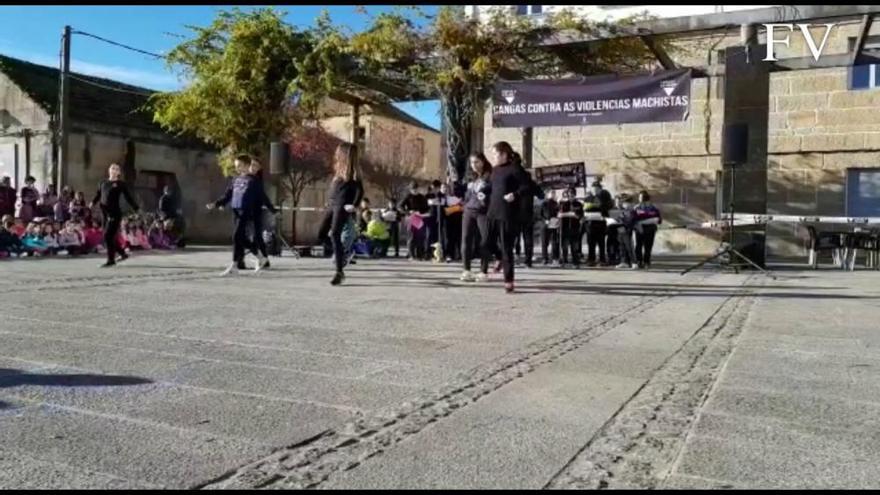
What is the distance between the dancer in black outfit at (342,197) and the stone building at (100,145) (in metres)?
15.3

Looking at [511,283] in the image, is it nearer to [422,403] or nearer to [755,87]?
[422,403]

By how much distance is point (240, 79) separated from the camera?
16656 millimetres

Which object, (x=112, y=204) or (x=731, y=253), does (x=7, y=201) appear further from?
(x=731, y=253)

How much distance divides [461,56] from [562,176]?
4664mm

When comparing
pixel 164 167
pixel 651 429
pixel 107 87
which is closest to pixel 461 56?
pixel 651 429

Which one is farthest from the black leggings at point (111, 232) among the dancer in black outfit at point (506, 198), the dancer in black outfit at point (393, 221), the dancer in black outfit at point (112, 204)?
the dancer in black outfit at point (506, 198)

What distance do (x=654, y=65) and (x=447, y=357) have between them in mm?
11858

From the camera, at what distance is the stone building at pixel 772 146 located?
17.7m

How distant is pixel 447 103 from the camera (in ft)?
52.0

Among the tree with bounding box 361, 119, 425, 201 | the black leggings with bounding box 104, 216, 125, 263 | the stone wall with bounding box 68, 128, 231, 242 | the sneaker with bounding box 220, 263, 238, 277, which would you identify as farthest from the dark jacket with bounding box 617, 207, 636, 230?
the tree with bounding box 361, 119, 425, 201

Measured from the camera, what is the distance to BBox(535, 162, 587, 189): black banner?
18234mm

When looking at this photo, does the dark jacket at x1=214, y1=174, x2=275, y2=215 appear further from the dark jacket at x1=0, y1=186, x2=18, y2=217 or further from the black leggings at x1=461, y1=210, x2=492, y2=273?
the dark jacket at x1=0, y1=186, x2=18, y2=217

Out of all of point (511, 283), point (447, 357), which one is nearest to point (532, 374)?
point (447, 357)

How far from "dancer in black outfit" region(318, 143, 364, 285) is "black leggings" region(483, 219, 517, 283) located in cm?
176
